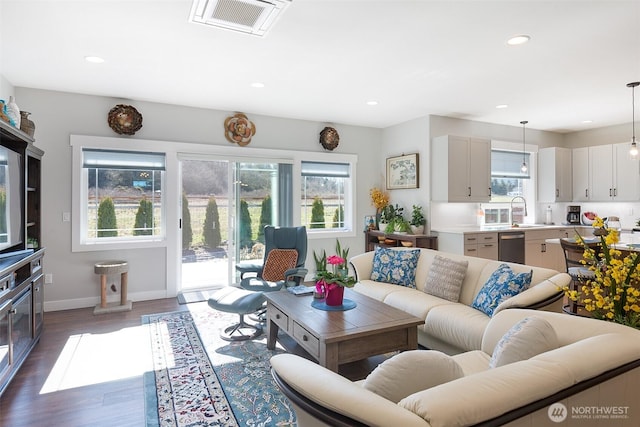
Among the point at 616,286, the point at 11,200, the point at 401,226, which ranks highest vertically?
the point at 11,200

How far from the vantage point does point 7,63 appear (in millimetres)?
Answer: 3486

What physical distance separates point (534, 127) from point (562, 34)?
3992 mm

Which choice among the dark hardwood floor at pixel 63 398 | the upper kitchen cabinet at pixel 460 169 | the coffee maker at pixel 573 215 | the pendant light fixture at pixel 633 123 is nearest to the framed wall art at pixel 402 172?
the upper kitchen cabinet at pixel 460 169

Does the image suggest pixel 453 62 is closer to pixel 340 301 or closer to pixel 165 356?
pixel 340 301

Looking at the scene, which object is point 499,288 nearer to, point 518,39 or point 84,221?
point 518,39

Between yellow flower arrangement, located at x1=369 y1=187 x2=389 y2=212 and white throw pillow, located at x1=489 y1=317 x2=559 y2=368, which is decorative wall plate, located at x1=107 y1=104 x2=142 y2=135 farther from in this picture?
white throw pillow, located at x1=489 y1=317 x2=559 y2=368

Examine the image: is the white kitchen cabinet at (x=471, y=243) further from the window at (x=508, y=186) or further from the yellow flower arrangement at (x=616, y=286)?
the yellow flower arrangement at (x=616, y=286)

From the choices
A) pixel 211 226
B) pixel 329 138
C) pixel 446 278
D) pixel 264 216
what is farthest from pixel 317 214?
pixel 446 278

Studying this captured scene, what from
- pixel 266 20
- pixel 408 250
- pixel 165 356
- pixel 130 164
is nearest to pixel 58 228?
pixel 130 164

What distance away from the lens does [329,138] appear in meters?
5.93

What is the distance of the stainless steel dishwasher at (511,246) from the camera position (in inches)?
211

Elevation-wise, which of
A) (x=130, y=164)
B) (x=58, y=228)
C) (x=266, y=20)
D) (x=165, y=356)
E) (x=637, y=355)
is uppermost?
(x=266, y=20)

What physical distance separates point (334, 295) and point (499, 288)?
4.11 feet

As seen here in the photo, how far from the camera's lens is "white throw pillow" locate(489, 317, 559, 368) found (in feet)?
4.89
